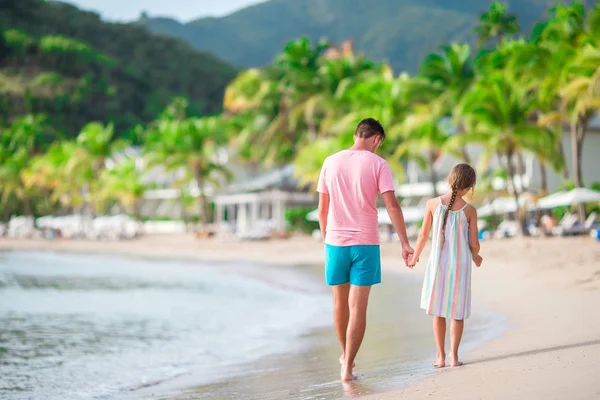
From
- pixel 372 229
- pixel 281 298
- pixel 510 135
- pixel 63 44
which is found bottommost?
pixel 281 298

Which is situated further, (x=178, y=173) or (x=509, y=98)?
(x=178, y=173)

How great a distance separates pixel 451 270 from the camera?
479 centimetres

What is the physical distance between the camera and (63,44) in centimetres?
9688

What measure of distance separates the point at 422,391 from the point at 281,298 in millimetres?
9603

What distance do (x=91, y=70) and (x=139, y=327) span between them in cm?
9409

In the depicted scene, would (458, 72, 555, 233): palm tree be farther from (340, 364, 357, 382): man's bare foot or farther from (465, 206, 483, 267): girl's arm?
(340, 364, 357, 382): man's bare foot

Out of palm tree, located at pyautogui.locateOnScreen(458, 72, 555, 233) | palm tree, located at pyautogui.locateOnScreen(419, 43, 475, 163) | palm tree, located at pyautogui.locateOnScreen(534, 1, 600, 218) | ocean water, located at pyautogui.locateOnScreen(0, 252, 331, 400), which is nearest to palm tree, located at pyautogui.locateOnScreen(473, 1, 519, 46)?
palm tree, located at pyautogui.locateOnScreen(419, 43, 475, 163)

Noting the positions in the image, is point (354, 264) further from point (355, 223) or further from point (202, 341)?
point (202, 341)

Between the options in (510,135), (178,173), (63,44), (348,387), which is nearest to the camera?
(348,387)

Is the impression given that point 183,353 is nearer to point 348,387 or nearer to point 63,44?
point 348,387

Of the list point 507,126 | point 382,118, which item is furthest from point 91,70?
point 507,126

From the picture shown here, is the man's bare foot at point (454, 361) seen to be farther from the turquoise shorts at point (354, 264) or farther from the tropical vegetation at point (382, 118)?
the tropical vegetation at point (382, 118)

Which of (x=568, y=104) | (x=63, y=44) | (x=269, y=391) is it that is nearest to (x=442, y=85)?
(x=568, y=104)

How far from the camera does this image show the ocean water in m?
6.30
